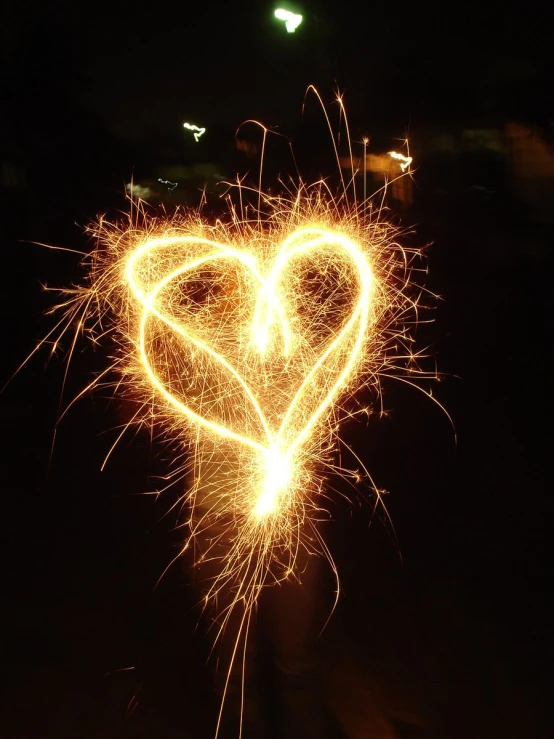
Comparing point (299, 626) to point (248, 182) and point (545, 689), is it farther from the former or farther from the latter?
point (248, 182)

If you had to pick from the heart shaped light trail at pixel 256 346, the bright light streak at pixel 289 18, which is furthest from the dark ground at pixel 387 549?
the bright light streak at pixel 289 18

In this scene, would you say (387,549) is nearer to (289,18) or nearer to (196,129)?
(196,129)

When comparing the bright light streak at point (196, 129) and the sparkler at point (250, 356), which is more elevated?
the bright light streak at point (196, 129)

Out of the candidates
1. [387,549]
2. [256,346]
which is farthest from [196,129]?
[387,549]

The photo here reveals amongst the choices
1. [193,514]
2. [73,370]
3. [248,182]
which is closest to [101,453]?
[73,370]

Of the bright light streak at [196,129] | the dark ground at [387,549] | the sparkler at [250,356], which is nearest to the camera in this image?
the sparkler at [250,356]

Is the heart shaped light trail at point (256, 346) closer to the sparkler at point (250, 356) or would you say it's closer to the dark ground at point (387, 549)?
the sparkler at point (250, 356)
